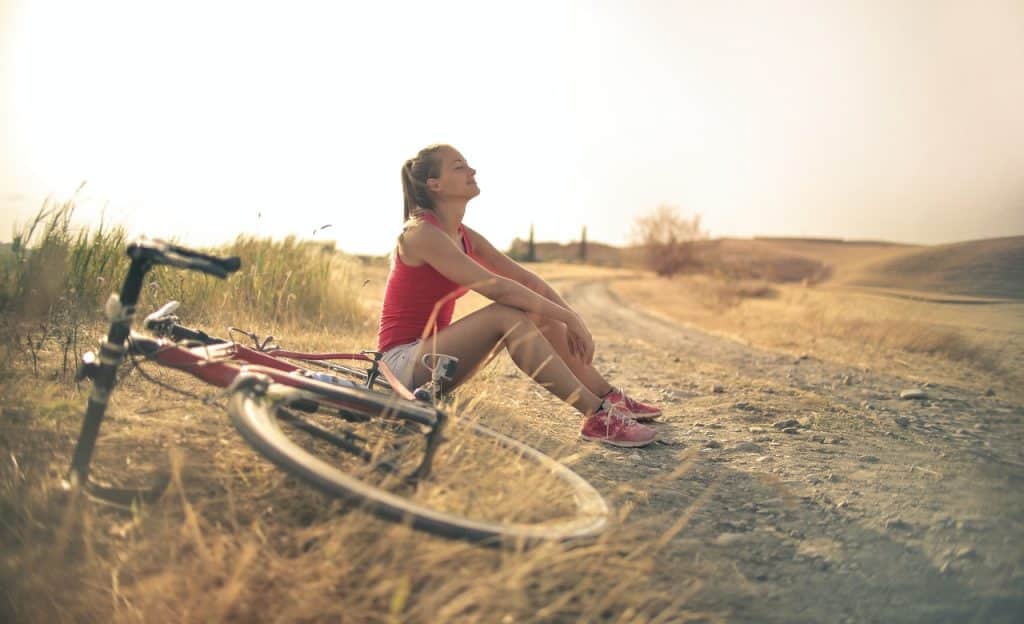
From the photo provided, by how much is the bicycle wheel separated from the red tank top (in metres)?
0.86

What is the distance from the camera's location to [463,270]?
3414 millimetres

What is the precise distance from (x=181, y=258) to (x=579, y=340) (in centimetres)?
213

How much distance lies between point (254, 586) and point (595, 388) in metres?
2.37

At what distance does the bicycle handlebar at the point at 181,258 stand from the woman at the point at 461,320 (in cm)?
122

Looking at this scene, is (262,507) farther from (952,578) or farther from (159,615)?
(952,578)

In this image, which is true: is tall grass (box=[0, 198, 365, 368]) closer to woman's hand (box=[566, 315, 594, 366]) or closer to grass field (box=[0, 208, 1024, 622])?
grass field (box=[0, 208, 1024, 622])

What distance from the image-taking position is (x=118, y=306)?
7.77ft

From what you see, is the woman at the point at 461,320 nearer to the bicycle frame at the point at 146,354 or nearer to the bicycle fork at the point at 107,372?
the bicycle frame at the point at 146,354

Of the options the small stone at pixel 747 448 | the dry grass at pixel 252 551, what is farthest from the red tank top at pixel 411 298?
the small stone at pixel 747 448

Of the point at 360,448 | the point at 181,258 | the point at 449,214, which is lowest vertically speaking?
the point at 360,448

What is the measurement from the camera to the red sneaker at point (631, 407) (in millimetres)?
4062

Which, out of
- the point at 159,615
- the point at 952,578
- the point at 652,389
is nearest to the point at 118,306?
the point at 159,615

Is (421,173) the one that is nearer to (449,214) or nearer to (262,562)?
(449,214)

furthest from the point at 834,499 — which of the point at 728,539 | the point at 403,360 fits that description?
the point at 403,360
